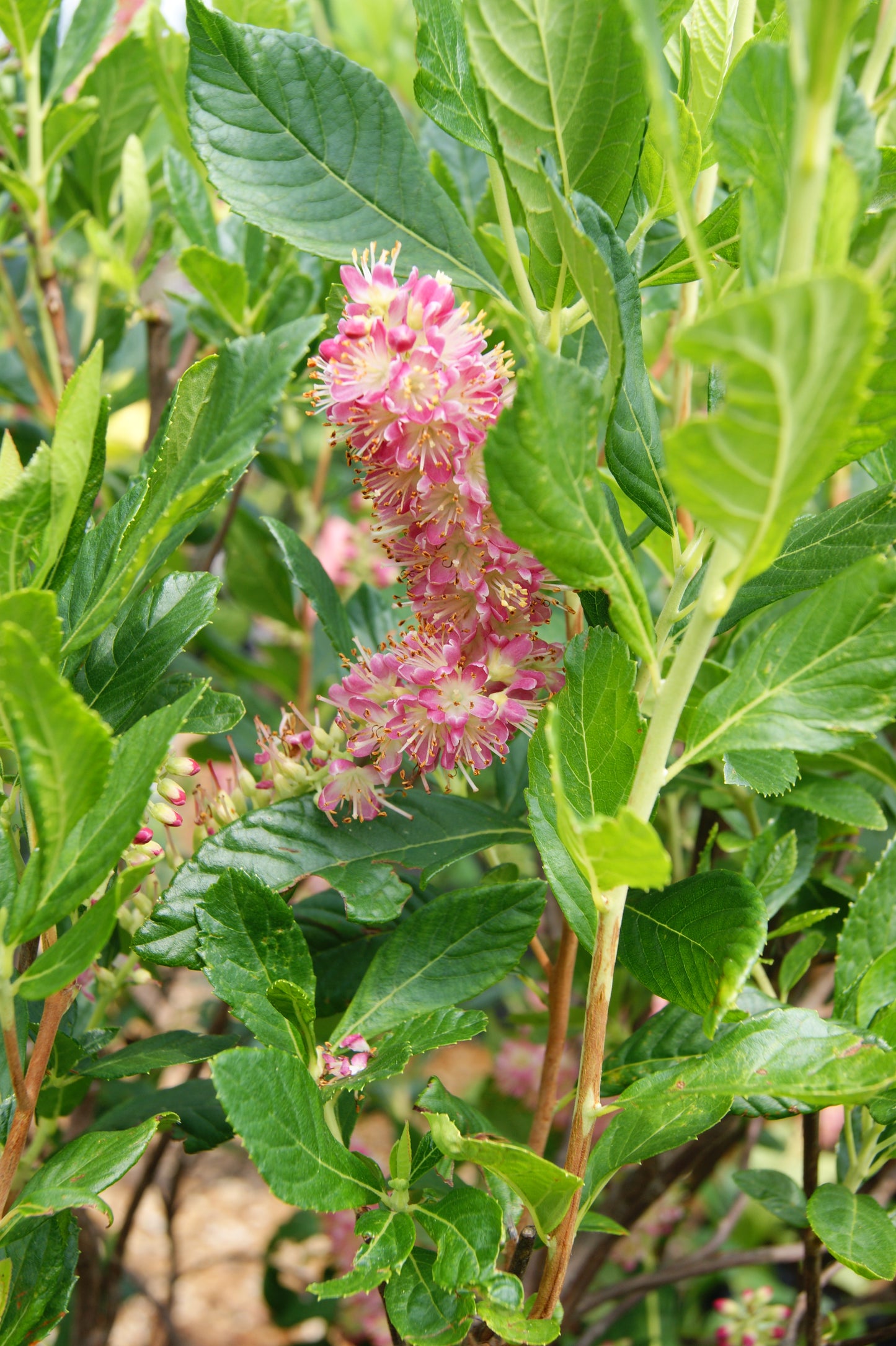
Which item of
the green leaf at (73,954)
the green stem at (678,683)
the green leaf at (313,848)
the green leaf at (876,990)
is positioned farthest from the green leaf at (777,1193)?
the green leaf at (73,954)

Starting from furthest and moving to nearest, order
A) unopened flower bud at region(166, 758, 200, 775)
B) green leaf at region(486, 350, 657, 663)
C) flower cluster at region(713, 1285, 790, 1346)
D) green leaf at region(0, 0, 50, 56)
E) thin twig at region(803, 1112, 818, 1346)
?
flower cluster at region(713, 1285, 790, 1346) < green leaf at region(0, 0, 50, 56) < thin twig at region(803, 1112, 818, 1346) < unopened flower bud at region(166, 758, 200, 775) < green leaf at region(486, 350, 657, 663)

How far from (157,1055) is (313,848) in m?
0.17

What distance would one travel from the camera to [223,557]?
1.49 metres

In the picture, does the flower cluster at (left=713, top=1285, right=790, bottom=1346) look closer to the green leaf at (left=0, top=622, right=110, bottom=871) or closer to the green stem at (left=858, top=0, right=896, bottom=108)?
the green leaf at (left=0, top=622, right=110, bottom=871)

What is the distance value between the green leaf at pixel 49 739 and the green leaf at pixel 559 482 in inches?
Answer: 8.1

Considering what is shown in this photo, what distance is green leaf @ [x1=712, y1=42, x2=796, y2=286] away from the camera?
44 centimetres

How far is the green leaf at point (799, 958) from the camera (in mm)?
766

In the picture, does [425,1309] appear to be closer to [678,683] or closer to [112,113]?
[678,683]

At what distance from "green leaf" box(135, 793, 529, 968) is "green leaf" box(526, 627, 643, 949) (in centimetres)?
10

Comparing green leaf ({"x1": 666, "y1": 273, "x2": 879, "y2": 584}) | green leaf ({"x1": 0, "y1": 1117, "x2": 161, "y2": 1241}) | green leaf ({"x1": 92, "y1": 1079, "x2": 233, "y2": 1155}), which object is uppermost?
green leaf ({"x1": 666, "y1": 273, "x2": 879, "y2": 584})

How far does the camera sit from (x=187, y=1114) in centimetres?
75

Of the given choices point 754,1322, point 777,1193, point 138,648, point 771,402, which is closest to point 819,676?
point 771,402

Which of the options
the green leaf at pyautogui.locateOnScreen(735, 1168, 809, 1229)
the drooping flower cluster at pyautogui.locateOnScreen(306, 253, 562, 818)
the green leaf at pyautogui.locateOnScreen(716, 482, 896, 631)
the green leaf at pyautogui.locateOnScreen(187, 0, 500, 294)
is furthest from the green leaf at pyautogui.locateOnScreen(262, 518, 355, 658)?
the green leaf at pyautogui.locateOnScreen(735, 1168, 809, 1229)

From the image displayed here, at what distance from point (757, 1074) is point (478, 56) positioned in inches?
21.3
